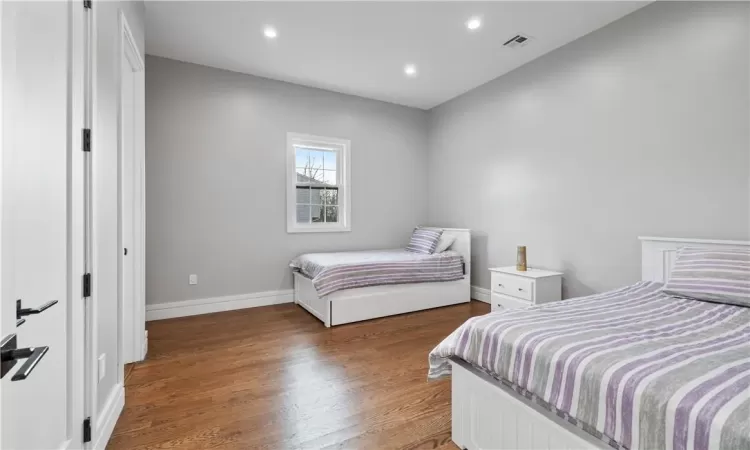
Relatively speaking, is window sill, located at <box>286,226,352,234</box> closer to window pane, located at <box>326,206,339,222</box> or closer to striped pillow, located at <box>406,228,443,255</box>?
window pane, located at <box>326,206,339,222</box>

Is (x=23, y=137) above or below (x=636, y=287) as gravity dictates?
above

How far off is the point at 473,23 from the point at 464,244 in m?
2.45

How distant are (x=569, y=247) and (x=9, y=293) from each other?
149 inches

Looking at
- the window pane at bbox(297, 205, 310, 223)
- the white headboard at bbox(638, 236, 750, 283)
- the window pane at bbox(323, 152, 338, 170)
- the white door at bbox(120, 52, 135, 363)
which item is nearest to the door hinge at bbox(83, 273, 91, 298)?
the white door at bbox(120, 52, 135, 363)

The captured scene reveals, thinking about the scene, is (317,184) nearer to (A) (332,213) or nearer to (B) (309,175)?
(B) (309,175)

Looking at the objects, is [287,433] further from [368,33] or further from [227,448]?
[368,33]

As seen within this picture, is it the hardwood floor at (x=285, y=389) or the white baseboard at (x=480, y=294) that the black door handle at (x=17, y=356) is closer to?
the hardwood floor at (x=285, y=389)

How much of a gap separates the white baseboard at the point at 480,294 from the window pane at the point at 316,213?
2246mm

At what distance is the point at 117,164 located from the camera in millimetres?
1883

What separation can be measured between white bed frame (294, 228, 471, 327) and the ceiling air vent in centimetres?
210

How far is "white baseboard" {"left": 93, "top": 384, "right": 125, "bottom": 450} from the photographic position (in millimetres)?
1508

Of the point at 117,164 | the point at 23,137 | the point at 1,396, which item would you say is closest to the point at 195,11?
the point at 117,164

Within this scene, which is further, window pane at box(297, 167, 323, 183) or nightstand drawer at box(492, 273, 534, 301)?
window pane at box(297, 167, 323, 183)

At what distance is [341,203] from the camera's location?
183 inches
